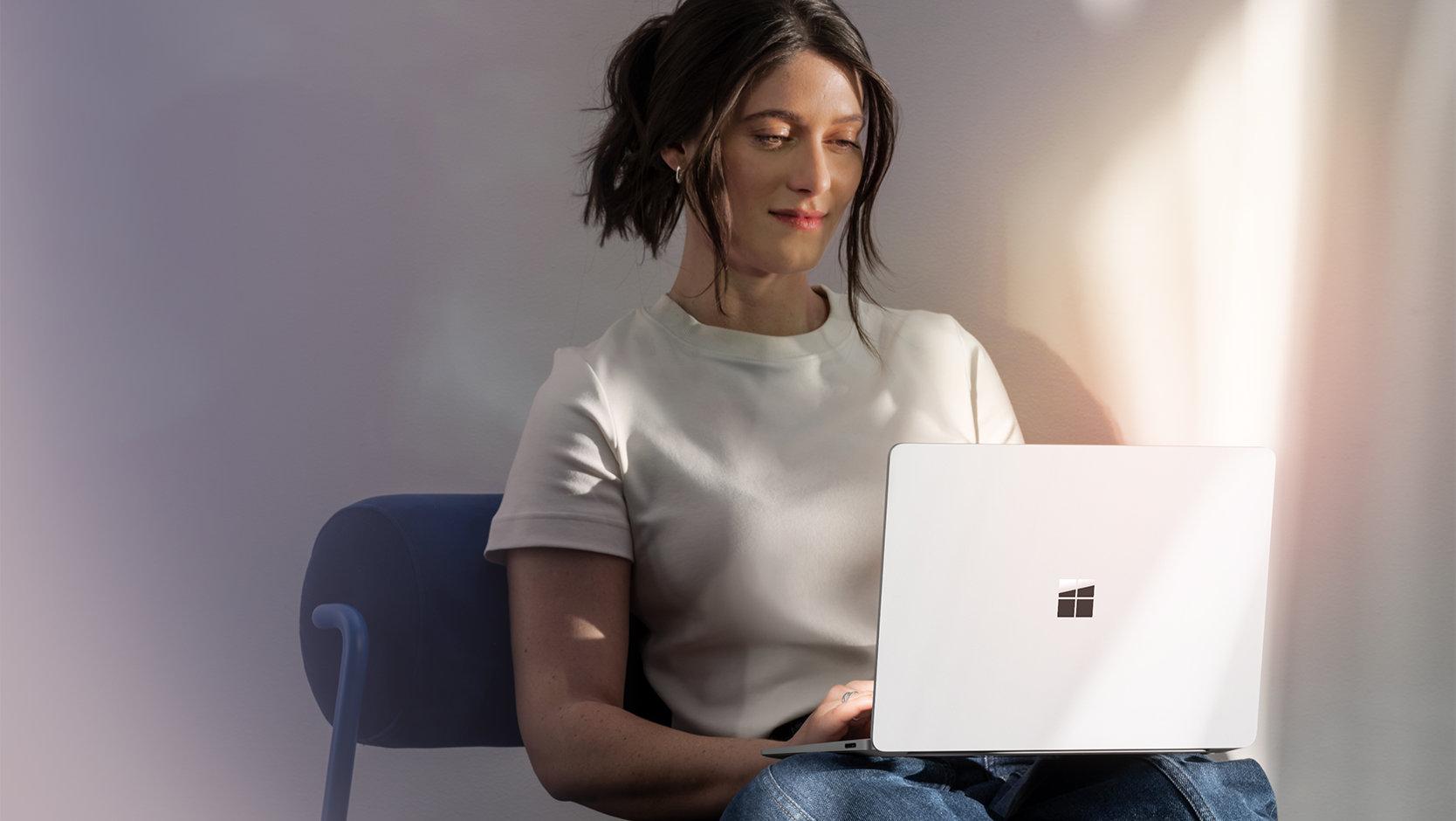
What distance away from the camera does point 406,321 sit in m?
1.40

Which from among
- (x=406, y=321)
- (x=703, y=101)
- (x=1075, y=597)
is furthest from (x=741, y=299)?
(x=1075, y=597)

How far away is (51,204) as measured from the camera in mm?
1356

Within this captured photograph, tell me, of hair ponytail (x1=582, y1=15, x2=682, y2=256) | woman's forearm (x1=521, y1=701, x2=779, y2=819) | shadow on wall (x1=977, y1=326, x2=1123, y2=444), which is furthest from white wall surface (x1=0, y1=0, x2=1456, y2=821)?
woman's forearm (x1=521, y1=701, x2=779, y2=819)

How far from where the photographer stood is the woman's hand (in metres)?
0.91

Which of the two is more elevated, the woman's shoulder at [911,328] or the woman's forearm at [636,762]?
the woman's shoulder at [911,328]

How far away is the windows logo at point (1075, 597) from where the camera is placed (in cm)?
81

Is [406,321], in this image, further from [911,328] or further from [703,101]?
[911,328]

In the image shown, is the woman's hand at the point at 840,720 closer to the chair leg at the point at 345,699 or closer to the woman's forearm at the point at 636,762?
the woman's forearm at the point at 636,762

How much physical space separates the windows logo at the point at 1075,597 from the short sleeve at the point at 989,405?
448mm

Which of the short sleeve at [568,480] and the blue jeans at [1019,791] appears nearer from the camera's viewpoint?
the blue jeans at [1019,791]

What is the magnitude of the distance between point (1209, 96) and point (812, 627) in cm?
80

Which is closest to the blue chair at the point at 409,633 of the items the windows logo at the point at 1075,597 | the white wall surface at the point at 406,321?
the white wall surface at the point at 406,321

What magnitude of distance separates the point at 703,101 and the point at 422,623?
56cm

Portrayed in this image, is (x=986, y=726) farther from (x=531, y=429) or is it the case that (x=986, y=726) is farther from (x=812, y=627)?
(x=531, y=429)
